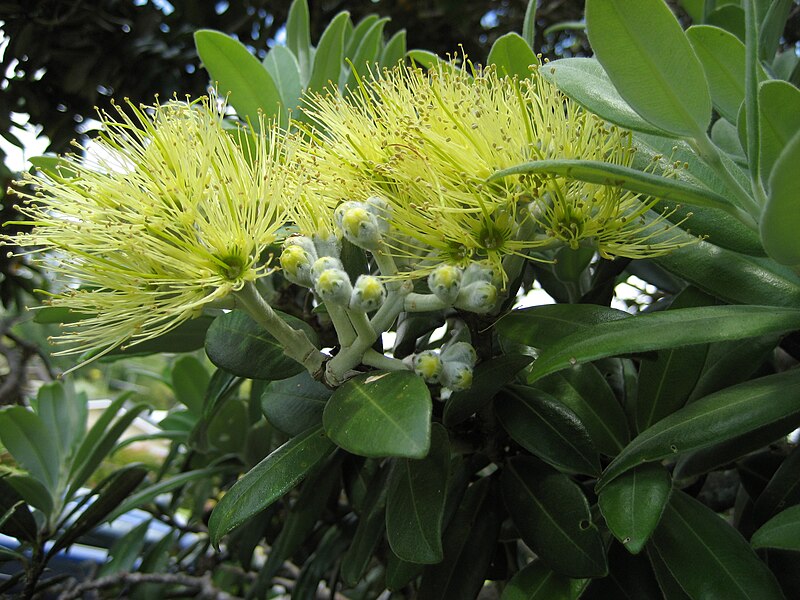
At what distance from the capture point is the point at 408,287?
0.72m

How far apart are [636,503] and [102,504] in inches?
35.3

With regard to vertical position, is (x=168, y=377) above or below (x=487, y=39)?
below

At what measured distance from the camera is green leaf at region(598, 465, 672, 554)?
23.9 inches

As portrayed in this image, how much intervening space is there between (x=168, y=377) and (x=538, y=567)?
1.18 m

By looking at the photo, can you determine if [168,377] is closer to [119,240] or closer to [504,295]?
[119,240]

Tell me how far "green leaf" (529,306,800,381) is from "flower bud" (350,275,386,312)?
6.2 inches

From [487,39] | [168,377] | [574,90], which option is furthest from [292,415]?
[487,39]

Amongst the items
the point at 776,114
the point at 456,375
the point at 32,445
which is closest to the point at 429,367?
the point at 456,375

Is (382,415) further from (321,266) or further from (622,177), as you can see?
(622,177)

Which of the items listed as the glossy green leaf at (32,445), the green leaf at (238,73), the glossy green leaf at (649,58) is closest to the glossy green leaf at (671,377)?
the glossy green leaf at (649,58)

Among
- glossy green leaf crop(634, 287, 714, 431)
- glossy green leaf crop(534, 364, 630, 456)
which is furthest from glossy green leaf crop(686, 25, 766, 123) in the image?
glossy green leaf crop(534, 364, 630, 456)

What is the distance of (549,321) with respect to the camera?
2.40 ft

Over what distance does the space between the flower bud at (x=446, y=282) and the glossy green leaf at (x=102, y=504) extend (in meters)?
0.79

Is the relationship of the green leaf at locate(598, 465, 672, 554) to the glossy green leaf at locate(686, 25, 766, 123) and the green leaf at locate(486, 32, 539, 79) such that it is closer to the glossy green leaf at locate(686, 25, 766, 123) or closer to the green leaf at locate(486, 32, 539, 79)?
the glossy green leaf at locate(686, 25, 766, 123)
